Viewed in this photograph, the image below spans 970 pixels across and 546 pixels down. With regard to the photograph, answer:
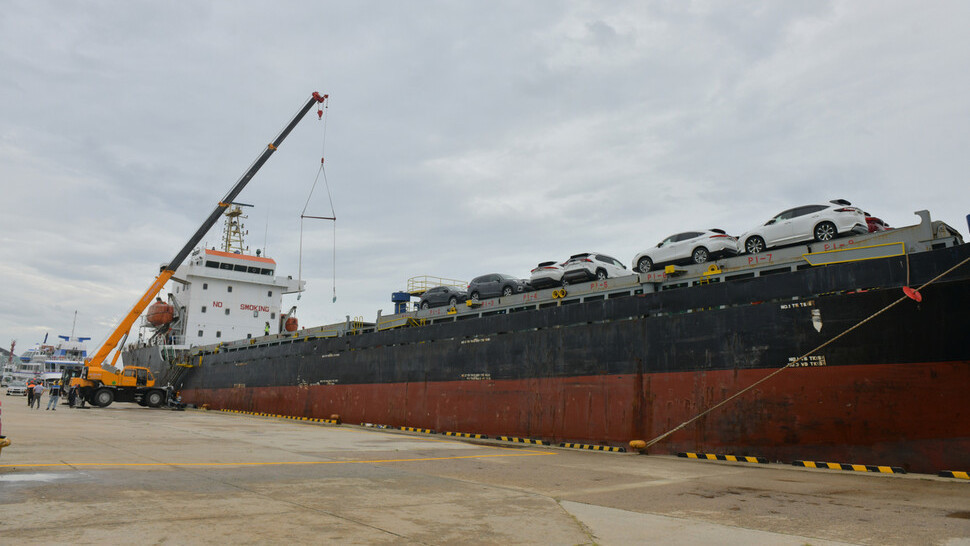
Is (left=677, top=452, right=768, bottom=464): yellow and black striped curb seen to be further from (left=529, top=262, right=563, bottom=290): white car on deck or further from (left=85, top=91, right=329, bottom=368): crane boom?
(left=85, top=91, right=329, bottom=368): crane boom

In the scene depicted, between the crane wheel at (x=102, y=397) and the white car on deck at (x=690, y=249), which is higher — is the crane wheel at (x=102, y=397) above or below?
below

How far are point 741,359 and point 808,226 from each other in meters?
3.67

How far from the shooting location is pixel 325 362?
2719 cm

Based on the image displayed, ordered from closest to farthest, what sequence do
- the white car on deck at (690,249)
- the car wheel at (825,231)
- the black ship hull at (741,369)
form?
1. the black ship hull at (741,369)
2. the car wheel at (825,231)
3. the white car on deck at (690,249)

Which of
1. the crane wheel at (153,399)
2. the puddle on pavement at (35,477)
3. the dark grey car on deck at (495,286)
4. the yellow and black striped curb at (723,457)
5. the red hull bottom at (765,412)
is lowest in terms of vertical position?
the crane wheel at (153,399)

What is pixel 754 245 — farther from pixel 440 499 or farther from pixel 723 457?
pixel 440 499

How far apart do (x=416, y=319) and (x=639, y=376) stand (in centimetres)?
1131

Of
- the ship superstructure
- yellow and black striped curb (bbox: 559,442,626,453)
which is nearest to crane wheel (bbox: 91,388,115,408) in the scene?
the ship superstructure

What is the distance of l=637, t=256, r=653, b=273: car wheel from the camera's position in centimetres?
1688

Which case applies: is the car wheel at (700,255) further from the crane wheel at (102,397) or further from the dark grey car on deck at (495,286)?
the crane wheel at (102,397)

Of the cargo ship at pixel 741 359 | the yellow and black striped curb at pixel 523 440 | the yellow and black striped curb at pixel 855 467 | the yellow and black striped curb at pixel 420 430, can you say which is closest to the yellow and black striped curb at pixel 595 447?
the cargo ship at pixel 741 359

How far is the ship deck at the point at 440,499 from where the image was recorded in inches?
205

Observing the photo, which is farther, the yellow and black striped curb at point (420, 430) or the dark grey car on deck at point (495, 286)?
the dark grey car on deck at point (495, 286)

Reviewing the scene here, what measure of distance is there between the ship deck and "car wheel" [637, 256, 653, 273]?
6481 millimetres
